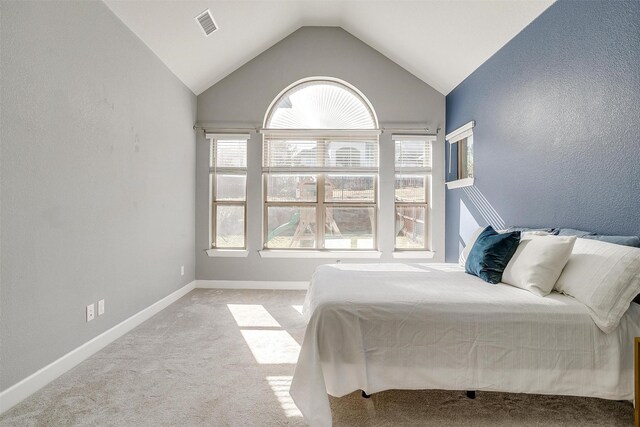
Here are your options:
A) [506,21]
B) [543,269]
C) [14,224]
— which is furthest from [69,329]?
[506,21]

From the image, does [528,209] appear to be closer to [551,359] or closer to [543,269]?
[543,269]

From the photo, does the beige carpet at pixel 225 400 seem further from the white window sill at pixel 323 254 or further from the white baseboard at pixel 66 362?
the white window sill at pixel 323 254

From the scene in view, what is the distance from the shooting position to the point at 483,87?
11.5ft

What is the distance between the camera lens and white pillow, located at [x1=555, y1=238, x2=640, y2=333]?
5.29 feet

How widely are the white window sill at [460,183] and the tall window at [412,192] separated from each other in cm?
35

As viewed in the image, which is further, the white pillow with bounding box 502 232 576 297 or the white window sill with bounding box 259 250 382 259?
the white window sill with bounding box 259 250 382 259

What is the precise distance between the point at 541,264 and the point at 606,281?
1.06ft

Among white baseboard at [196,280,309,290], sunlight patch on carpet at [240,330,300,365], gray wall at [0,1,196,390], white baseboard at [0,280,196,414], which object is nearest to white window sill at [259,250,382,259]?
white baseboard at [196,280,309,290]

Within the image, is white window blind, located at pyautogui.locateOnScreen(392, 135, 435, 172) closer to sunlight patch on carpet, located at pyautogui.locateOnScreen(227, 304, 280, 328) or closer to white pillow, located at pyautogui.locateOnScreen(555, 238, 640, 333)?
sunlight patch on carpet, located at pyautogui.locateOnScreen(227, 304, 280, 328)

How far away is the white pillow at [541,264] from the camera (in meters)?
1.92

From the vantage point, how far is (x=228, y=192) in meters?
4.57

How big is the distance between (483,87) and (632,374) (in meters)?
2.85

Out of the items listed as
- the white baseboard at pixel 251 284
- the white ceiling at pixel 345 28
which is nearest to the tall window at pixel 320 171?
the white baseboard at pixel 251 284

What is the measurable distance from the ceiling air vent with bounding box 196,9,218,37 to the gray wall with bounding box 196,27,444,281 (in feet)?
3.43
